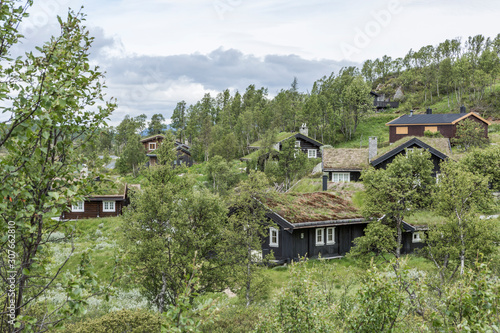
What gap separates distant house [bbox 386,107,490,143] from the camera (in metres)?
57.1

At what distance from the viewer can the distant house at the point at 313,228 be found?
2469cm

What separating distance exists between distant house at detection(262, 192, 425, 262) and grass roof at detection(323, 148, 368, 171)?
410 inches

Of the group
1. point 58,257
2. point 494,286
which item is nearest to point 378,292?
point 494,286

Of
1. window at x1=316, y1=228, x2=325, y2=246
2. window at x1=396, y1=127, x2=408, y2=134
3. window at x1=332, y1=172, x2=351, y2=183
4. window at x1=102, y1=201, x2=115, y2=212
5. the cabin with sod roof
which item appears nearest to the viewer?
the cabin with sod roof

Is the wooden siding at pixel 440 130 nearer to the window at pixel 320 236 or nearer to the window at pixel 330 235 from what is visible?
the window at pixel 330 235

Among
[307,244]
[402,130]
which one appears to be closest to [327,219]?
[307,244]

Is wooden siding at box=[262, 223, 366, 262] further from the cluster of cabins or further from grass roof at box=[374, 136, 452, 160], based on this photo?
Answer: grass roof at box=[374, 136, 452, 160]

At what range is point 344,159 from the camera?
3928cm

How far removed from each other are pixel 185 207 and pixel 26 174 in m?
11.1

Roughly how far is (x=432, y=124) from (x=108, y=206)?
4948 centimetres

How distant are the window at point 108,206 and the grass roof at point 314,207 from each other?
2337 cm

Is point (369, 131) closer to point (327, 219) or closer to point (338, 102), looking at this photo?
point (338, 102)

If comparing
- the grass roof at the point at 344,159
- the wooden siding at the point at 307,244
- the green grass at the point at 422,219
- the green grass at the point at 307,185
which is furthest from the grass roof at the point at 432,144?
the wooden siding at the point at 307,244

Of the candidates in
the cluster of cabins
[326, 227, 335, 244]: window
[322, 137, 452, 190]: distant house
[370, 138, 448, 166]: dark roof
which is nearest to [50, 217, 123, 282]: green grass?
the cluster of cabins
